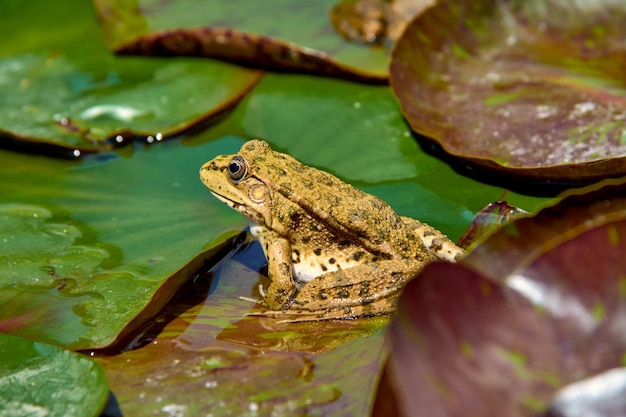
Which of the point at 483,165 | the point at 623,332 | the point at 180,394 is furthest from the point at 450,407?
the point at 483,165

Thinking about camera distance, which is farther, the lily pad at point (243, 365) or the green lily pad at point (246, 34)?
the green lily pad at point (246, 34)

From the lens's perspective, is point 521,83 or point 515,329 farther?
point 521,83

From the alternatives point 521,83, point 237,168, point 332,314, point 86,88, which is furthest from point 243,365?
point 86,88

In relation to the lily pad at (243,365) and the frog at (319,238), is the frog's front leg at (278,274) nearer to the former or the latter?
the frog at (319,238)

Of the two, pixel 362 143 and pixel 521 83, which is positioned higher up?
pixel 521 83

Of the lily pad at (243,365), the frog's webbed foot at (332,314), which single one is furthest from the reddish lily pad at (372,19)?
the lily pad at (243,365)

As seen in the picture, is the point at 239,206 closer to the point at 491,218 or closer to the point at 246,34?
the point at 491,218

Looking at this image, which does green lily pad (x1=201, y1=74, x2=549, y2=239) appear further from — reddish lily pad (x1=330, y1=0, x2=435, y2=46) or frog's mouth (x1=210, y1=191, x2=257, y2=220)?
frog's mouth (x1=210, y1=191, x2=257, y2=220)
